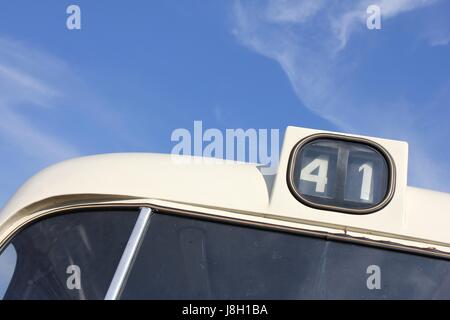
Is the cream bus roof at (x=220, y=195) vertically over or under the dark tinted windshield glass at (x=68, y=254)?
over

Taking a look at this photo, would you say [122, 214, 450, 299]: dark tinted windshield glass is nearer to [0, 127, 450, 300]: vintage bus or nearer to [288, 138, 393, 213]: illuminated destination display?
[0, 127, 450, 300]: vintage bus

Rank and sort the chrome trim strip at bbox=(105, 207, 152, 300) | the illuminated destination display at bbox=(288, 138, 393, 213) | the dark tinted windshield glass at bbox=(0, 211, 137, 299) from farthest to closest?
the illuminated destination display at bbox=(288, 138, 393, 213)
the dark tinted windshield glass at bbox=(0, 211, 137, 299)
the chrome trim strip at bbox=(105, 207, 152, 300)

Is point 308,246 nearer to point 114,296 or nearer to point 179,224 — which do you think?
point 179,224

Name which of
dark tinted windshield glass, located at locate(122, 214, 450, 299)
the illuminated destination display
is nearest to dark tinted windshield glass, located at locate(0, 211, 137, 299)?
dark tinted windshield glass, located at locate(122, 214, 450, 299)

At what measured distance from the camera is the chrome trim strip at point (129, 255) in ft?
8.35

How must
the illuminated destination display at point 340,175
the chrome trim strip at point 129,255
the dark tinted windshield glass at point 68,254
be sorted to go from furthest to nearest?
1. the illuminated destination display at point 340,175
2. the dark tinted windshield glass at point 68,254
3. the chrome trim strip at point 129,255

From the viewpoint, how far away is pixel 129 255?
266cm

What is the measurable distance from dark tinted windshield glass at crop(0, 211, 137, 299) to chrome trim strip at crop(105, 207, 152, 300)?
3 cm

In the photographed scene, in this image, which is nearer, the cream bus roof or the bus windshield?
the bus windshield

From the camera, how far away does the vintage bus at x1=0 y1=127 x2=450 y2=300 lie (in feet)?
8.59

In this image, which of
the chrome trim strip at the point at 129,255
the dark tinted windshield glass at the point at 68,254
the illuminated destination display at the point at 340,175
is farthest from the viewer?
the illuminated destination display at the point at 340,175

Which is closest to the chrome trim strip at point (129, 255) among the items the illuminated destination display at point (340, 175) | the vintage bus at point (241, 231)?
the vintage bus at point (241, 231)

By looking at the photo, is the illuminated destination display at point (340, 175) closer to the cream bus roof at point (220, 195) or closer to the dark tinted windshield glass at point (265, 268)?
the cream bus roof at point (220, 195)
